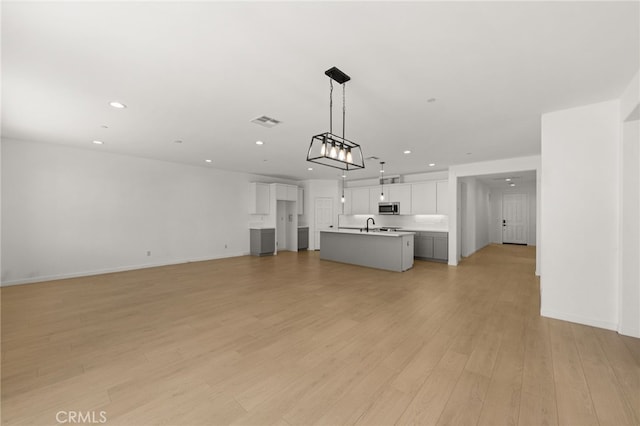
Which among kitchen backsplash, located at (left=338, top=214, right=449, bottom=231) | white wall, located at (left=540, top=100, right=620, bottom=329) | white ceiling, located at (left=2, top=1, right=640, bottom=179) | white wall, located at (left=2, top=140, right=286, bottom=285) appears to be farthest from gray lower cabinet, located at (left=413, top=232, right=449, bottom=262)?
white wall, located at (left=2, top=140, right=286, bottom=285)

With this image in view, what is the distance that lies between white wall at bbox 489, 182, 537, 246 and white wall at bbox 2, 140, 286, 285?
12346 mm

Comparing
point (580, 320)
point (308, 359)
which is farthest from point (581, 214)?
point (308, 359)

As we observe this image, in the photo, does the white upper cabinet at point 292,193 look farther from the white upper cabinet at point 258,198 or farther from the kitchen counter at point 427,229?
the kitchen counter at point 427,229

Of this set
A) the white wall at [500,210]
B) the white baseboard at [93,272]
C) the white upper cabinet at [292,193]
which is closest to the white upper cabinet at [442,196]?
the white upper cabinet at [292,193]

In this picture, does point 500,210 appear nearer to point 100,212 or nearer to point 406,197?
point 406,197

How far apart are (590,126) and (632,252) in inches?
64.7

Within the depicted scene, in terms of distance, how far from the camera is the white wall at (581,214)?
3.23 meters

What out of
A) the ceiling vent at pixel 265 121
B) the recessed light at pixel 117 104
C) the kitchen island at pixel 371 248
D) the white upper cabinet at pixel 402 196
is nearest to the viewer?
the recessed light at pixel 117 104

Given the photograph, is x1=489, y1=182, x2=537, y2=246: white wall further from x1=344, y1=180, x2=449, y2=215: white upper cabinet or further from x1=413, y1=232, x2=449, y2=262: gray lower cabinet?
x1=413, y1=232, x2=449, y2=262: gray lower cabinet

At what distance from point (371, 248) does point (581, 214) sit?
13.6 feet

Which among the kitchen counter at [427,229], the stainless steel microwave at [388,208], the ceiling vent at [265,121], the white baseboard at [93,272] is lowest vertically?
the white baseboard at [93,272]

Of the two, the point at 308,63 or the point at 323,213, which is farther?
the point at 323,213

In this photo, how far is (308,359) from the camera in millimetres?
2498

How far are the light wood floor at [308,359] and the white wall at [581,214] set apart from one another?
1.12 feet
